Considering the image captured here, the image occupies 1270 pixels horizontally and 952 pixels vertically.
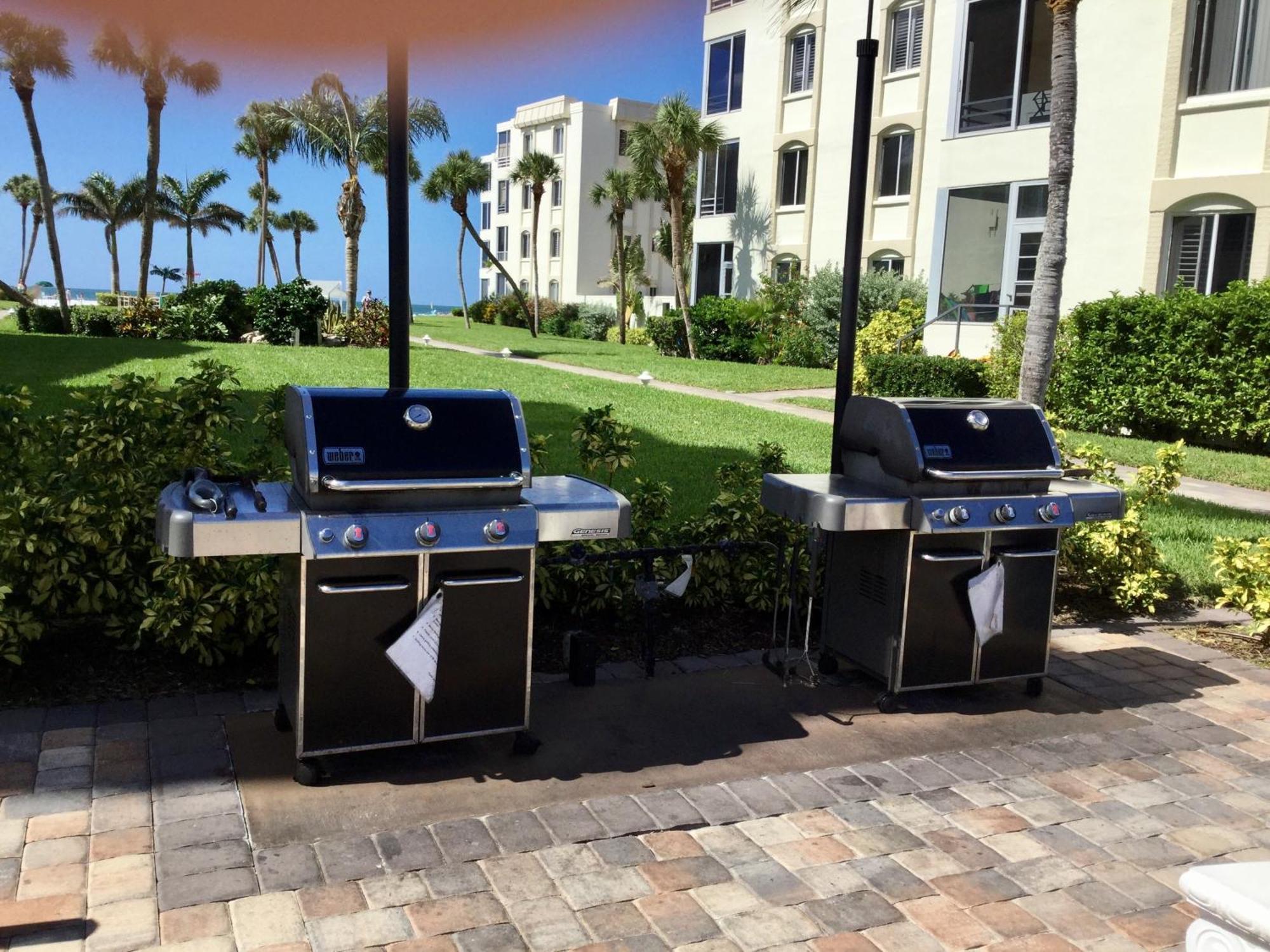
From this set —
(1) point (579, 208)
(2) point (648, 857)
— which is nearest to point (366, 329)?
(2) point (648, 857)

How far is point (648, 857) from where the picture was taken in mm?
3658

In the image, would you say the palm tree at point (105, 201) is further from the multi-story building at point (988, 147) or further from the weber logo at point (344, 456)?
the weber logo at point (344, 456)

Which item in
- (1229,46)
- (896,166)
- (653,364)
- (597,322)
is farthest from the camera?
(597,322)

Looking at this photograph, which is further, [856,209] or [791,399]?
[791,399]

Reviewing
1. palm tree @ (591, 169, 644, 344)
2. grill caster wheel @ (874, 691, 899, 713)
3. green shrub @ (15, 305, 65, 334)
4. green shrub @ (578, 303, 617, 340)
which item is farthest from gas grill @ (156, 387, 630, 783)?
green shrub @ (578, 303, 617, 340)

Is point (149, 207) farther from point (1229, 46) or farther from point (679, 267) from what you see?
point (1229, 46)

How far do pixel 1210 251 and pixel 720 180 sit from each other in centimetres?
1711

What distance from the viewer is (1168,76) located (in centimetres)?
1672

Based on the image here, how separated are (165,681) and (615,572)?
7.88 feet

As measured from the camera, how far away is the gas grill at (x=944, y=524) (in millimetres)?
4828

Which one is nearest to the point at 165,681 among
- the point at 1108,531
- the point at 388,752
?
the point at 388,752

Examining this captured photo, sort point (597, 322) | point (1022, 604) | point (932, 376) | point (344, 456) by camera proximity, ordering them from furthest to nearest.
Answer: point (597, 322) → point (932, 376) → point (1022, 604) → point (344, 456)

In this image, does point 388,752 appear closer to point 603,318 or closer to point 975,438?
point 975,438

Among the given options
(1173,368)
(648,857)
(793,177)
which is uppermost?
(793,177)
